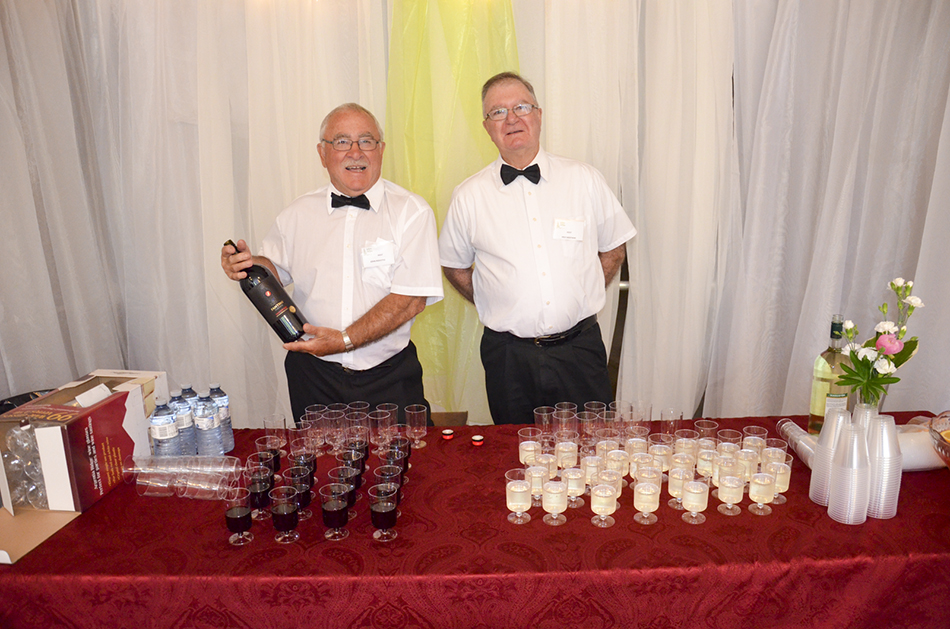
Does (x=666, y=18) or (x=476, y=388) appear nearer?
(x=666, y=18)

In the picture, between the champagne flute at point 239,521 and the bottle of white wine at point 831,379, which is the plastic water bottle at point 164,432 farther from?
the bottle of white wine at point 831,379

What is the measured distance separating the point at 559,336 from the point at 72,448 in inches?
75.3

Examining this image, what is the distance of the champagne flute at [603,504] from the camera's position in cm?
162

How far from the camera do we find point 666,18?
3258 mm

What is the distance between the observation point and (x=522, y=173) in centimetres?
294

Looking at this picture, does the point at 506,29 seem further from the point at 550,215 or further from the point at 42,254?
the point at 42,254

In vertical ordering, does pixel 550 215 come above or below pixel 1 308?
above

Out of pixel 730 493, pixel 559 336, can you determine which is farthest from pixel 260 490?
pixel 559 336

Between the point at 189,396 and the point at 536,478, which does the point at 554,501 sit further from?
the point at 189,396

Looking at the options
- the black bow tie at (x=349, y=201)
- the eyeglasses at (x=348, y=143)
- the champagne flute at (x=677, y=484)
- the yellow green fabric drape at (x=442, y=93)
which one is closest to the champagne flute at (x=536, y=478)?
the champagne flute at (x=677, y=484)

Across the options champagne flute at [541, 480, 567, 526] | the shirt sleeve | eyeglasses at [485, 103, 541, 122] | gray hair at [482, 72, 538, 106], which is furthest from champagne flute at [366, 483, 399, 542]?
gray hair at [482, 72, 538, 106]

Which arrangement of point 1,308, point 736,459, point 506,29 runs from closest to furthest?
point 736,459 < point 1,308 < point 506,29

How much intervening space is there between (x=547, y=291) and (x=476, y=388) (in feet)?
3.36

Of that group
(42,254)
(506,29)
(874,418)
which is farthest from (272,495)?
(506,29)
